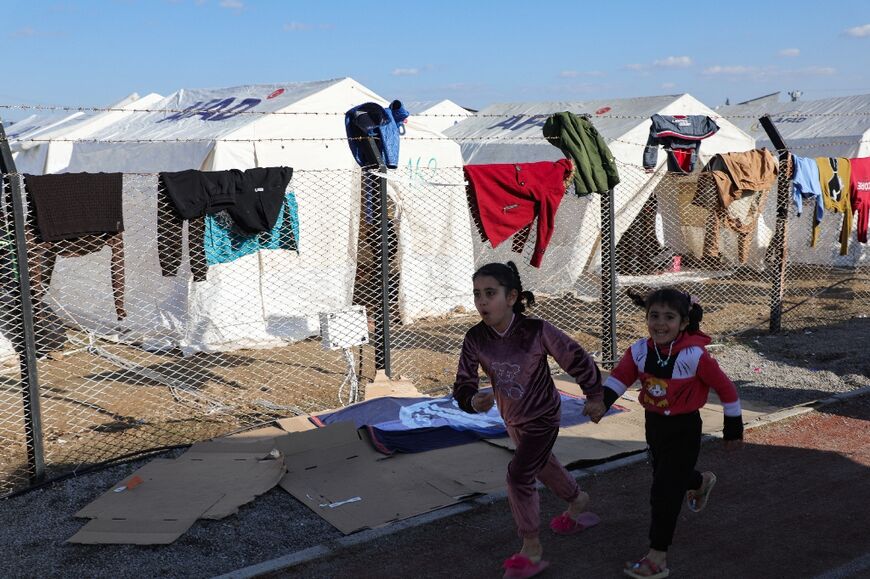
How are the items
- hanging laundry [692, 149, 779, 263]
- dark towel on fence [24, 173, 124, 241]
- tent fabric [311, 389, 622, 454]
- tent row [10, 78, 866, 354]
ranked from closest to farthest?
dark towel on fence [24, 173, 124, 241] → tent fabric [311, 389, 622, 454] → hanging laundry [692, 149, 779, 263] → tent row [10, 78, 866, 354]

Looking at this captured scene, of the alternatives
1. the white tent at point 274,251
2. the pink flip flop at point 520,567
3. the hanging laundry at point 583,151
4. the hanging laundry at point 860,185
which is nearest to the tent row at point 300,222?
the white tent at point 274,251

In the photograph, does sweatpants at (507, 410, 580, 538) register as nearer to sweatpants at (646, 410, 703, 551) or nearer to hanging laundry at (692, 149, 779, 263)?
sweatpants at (646, 410, 703, 551)

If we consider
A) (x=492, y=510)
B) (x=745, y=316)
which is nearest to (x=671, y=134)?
(x=745, y=316)

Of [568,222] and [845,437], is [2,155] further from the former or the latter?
[568,222]

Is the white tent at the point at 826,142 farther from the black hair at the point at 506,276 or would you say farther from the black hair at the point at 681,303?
the black hair at the point at 506,276

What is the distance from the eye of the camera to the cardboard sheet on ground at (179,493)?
4.69m

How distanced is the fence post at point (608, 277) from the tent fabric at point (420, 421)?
4.81 feet

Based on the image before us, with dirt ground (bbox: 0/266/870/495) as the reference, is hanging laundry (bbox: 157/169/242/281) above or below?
above

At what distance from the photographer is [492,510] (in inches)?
197

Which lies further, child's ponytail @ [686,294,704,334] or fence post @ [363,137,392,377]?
fence post @ [363,137,392,377]

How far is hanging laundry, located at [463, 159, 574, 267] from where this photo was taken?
296 inches

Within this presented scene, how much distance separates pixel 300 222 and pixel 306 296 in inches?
37.7

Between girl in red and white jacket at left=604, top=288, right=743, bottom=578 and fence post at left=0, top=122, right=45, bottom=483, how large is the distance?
373 centimetres

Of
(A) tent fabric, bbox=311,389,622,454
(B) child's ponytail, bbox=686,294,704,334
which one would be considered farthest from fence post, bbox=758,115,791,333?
(B) child's ponytail, bbox=686,294,704,334
